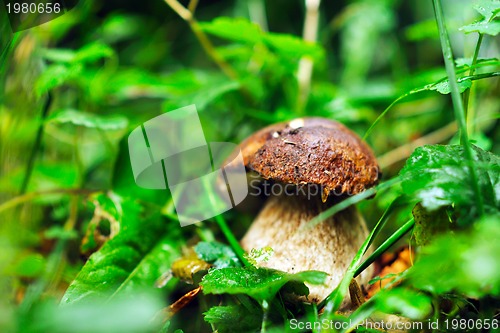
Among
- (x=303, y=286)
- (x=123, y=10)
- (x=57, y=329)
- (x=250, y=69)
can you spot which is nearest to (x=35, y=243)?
(x=57, y=329)

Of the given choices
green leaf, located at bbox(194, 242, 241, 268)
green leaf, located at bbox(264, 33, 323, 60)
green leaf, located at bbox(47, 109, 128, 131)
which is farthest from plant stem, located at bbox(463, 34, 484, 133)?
green leaf, located at bbox(47, 109, 128, 131)

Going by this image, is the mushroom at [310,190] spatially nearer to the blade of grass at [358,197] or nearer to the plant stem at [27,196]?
the blade of grass at [358,197]

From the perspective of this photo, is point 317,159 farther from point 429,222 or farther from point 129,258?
point 129,258

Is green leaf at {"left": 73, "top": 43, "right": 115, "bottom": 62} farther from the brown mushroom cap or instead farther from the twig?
the twig

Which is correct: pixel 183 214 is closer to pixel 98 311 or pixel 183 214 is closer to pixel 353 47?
pixel 98 311

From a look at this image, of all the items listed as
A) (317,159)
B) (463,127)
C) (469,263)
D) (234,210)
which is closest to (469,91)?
(463,127)

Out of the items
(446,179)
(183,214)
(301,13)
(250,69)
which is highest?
(301,13)
